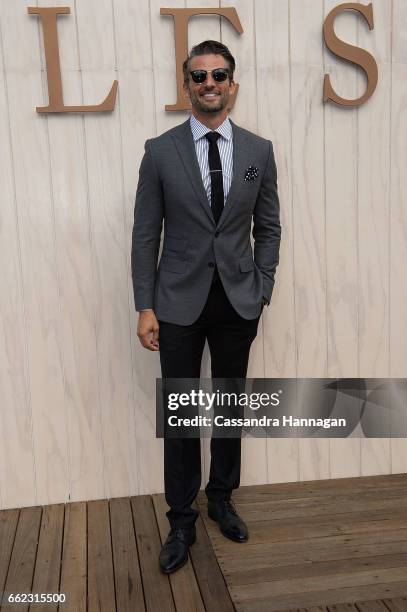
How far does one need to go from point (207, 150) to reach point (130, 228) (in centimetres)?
55

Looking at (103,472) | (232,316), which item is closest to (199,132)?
(232,316)

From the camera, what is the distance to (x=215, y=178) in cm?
218

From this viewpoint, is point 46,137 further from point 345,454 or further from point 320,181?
point 345,454

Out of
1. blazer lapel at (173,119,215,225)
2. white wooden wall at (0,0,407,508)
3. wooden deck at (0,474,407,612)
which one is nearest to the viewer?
wooden deck at (0,474,407,612)

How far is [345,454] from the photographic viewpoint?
2.91 m

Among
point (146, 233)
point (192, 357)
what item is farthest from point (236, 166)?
point (192, 357)

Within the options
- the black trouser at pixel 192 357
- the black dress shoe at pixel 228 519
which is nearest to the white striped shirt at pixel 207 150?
the black trouser at pixel 192 357

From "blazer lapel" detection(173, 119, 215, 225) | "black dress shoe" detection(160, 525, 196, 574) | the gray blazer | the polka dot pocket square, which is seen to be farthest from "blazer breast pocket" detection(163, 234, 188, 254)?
"black dress shoe" detection(160, 525, 196, 574)

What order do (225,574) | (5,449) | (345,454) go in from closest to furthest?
(225,574) < (5,449) < (345,454)

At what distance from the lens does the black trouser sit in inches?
87.7

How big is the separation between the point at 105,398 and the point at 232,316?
31.0 inches

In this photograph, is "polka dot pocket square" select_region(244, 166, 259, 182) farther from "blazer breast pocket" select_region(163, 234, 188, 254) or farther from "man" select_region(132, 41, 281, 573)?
"blazer breast pocket" select_region(163, 234, 188, 254)

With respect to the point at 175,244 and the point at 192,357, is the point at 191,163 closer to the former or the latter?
the point at 175,244

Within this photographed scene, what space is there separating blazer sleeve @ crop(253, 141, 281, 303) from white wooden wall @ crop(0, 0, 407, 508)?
32 centimetres
